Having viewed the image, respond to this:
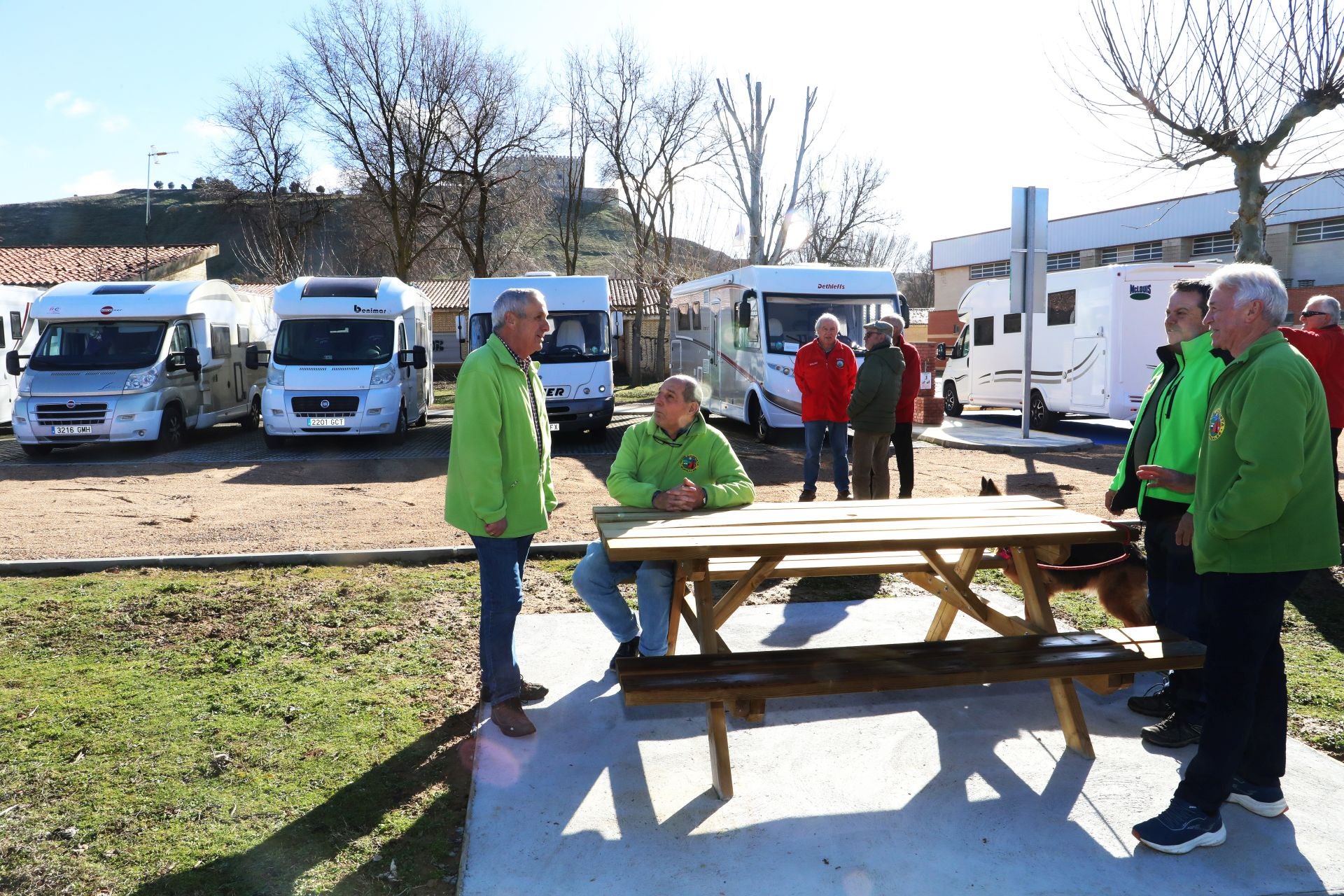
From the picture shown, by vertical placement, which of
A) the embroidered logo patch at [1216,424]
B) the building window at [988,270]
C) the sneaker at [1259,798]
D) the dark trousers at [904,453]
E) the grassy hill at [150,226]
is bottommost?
the sneaker at [1259,798]

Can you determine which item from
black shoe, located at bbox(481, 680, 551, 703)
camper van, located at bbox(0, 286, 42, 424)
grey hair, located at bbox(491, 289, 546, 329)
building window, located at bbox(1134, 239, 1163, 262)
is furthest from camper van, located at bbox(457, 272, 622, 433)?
building window, located at bbox(1134, 239, 1163, 262)

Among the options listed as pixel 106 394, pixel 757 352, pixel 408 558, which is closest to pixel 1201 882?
pixel 408 558

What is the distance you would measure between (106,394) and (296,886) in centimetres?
1273

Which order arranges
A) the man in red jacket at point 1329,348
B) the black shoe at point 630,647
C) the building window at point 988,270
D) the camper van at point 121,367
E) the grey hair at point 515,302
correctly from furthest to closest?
the building window at point 988,270 → the camper van at point 121,367 → the man in red jacket at point 1329,348 → the black shoe at point 630,647 → the grey hair at point 515,302

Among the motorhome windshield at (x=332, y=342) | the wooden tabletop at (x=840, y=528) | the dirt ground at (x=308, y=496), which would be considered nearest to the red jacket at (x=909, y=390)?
the dirt ground at (x=308, y=496)

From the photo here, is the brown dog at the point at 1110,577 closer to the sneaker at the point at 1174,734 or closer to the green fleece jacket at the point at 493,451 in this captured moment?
the sneaker at the point at 1174,734

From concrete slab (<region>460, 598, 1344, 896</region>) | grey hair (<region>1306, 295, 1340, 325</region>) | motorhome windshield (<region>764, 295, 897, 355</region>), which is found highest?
motorhome windshield (<region>764, 295, 897, 355</region>)

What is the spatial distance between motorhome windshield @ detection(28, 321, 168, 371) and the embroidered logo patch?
14529 mm

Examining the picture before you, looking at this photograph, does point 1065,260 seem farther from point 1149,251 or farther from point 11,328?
point 11,328

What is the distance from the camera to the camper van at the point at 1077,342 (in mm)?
15148

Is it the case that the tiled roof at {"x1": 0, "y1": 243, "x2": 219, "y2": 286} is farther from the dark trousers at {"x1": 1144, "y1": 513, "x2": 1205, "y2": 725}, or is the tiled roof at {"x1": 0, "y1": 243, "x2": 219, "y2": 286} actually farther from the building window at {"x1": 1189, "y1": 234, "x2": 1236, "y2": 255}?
the building window at {"x1": 1189, "y1": 234, "x2": 1236, "y2": 255}

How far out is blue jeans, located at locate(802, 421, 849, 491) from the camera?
26.9 feet

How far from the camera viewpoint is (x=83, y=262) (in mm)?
32156

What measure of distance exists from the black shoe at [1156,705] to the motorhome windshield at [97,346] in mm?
14090
